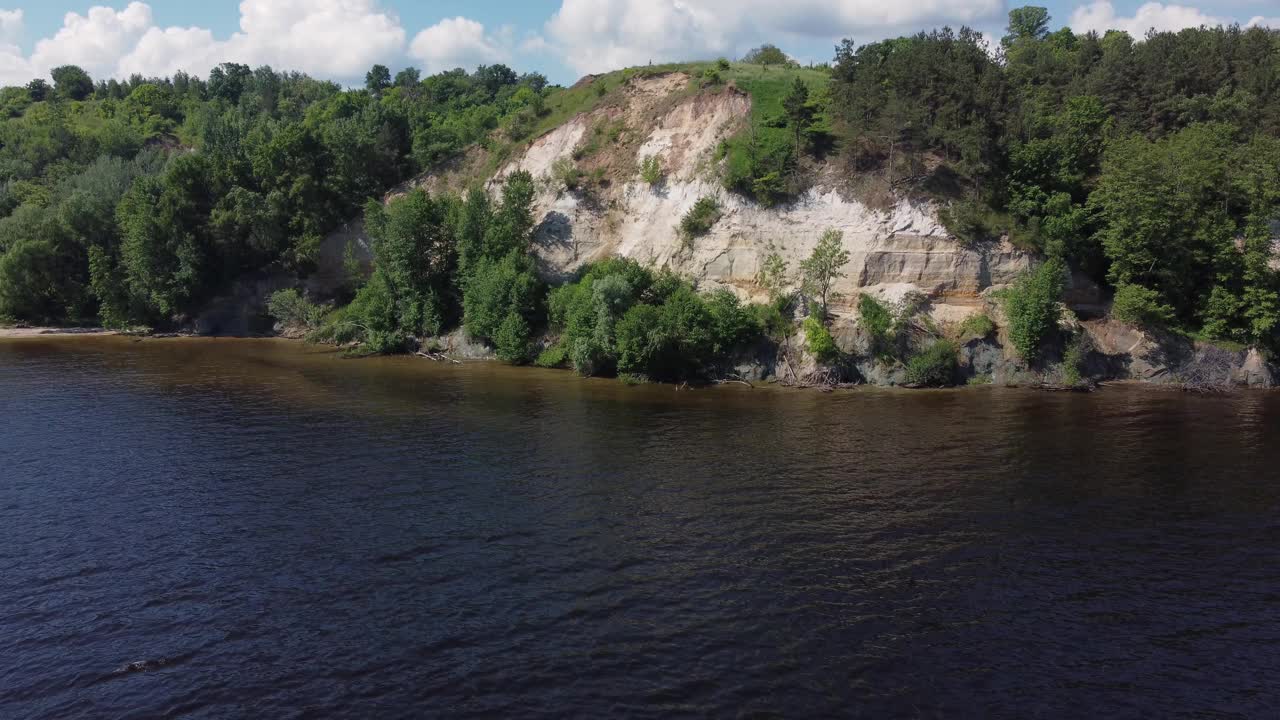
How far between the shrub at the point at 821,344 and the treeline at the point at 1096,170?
11284mm

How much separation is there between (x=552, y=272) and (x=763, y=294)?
16968 mm

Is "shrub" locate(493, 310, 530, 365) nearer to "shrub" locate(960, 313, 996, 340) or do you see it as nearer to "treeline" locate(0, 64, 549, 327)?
"treeline" locate(0, 64, 549, 327)

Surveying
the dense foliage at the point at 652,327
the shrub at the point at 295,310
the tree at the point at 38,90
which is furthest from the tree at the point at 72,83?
the dense foliage at the point at 652,327

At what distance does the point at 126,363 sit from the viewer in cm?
5838

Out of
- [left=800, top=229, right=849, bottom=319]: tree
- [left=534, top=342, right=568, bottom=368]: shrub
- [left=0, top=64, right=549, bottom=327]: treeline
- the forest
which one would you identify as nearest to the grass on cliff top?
the forest

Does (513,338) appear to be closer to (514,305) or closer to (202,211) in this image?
(514,305)

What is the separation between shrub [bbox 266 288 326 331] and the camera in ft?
227

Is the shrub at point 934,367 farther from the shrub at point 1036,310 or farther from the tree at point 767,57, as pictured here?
the tree at point 767,57

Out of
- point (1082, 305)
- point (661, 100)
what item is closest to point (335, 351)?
point (661, 100)

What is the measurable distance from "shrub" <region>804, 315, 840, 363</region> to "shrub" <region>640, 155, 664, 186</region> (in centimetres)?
1916

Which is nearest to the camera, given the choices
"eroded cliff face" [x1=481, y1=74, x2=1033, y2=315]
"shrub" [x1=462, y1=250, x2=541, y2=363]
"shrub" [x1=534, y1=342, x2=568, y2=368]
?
"eroded cliff face" [x1=481, y1=74, x2=1033, y2=315]

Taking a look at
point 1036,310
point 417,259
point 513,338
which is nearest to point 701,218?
point 513,338

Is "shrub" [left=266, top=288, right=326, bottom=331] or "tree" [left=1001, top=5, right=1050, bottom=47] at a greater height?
"tree" [left=1001, top=5, right=1050, bottom=47]

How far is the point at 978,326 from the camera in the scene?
162 ft
